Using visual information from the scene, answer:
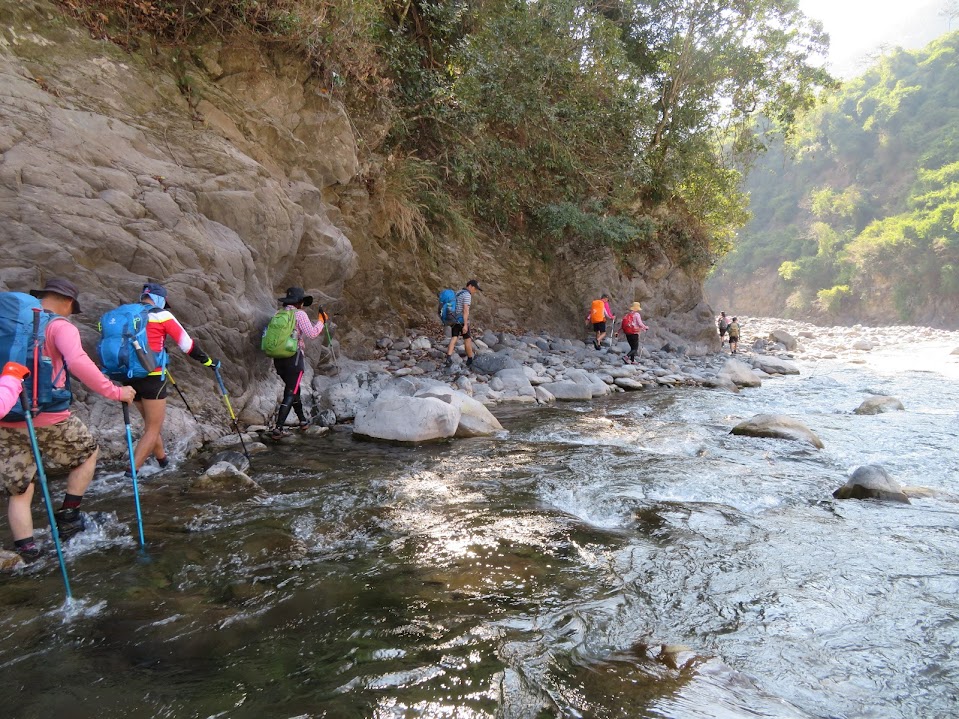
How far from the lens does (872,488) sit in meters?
4.99

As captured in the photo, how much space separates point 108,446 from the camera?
5.86m

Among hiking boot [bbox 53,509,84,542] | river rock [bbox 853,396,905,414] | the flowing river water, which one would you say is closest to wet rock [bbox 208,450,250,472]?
the flowing river water

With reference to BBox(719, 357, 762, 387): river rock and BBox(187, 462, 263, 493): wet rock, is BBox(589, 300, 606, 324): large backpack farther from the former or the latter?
BBox(187, 462, 263, 493): wet rock

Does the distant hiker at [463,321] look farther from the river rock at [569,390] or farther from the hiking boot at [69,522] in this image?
the hiking boot at [69,522]

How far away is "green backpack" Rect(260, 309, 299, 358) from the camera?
7320mm

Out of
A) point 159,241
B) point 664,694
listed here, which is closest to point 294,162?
point 159,241

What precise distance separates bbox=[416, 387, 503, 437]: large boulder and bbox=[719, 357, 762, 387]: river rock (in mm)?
8457

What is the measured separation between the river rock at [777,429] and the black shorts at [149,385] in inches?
286

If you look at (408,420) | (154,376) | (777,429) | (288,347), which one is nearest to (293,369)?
(288,347)

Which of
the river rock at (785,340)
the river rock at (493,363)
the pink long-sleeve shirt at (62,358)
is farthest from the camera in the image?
the river rock at (785,340)

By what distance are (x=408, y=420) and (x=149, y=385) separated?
10.0 feet

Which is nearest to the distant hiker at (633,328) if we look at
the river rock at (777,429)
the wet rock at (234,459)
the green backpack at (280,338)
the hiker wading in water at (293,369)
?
the river rock at (777,429)

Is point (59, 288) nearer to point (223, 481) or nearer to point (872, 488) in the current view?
point (223, 481)

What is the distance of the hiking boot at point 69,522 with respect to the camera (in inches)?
163
